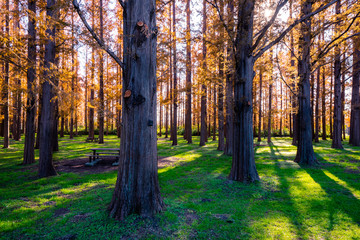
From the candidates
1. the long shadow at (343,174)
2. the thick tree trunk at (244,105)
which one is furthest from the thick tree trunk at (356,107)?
the thick tree trunk at (244,105)

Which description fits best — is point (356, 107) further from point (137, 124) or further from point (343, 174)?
point (137, 124)

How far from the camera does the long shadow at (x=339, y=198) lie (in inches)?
157

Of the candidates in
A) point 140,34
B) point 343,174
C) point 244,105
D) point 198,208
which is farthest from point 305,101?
point 140,34

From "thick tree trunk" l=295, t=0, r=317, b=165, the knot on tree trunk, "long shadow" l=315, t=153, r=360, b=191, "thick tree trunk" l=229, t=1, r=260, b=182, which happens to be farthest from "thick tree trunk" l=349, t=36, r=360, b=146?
the knot on tree trunk

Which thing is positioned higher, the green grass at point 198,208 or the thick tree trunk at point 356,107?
the thick tree trunk at point 356,107

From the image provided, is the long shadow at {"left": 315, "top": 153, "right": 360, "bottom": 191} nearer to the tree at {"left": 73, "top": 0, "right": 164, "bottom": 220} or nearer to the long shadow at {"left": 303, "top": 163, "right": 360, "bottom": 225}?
the long shadow at {"left": 303, "top": 163, "right": 360, "bottom": 225}

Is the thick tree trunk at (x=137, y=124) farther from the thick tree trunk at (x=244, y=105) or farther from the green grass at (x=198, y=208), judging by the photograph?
the thick tree trunk at (x=244, y=105)

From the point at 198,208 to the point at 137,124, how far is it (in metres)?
2.37

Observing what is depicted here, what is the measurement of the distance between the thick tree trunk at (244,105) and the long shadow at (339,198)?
1995mm

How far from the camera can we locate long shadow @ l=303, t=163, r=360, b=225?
400 centimetres

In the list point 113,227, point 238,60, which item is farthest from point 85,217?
point 238,60

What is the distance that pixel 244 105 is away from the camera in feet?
20.3

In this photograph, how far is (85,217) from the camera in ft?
12.0

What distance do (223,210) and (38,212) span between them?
4093 mm
